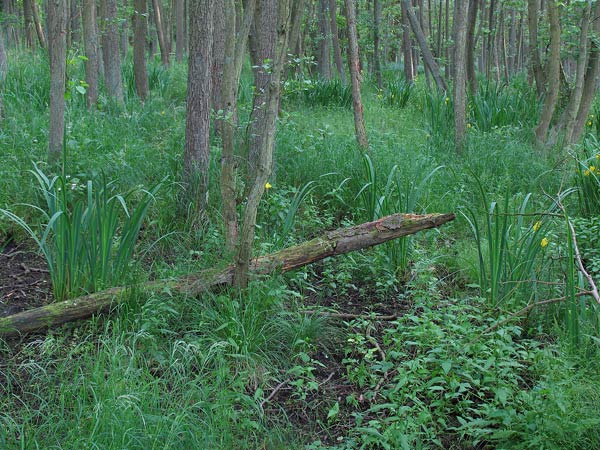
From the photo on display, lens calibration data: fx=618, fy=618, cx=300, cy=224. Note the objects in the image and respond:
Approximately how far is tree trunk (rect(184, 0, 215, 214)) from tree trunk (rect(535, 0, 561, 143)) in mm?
4059

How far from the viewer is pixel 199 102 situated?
5.04 m

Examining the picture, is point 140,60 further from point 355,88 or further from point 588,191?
point 588,191

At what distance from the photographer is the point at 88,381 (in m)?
2.79

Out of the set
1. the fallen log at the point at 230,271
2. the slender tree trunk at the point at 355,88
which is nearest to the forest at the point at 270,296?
the fallen log at the point at 230,271

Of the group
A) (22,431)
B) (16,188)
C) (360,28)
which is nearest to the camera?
(22,431)

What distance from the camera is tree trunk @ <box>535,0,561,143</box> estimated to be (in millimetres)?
7129

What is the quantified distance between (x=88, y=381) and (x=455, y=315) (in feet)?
7.10

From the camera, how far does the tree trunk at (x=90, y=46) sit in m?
7.16

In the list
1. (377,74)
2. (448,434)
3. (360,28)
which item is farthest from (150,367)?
(360,28)

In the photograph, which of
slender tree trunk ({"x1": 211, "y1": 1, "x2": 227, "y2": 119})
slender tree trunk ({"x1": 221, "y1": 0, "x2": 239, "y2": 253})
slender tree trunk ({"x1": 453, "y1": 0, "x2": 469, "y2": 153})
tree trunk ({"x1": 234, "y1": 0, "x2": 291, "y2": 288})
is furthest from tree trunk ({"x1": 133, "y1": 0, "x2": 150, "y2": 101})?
tree trunk ({"x1": 234, "y1": 0, "x2": 291, "y2": 288})

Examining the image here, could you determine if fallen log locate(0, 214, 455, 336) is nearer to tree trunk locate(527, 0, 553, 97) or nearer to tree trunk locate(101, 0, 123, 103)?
tree trunk locate(101, 0, 123, 103)

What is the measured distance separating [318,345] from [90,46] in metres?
5.57

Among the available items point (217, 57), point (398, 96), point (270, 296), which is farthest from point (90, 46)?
point (270, 296)

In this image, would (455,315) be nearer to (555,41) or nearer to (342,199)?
(342,199)
